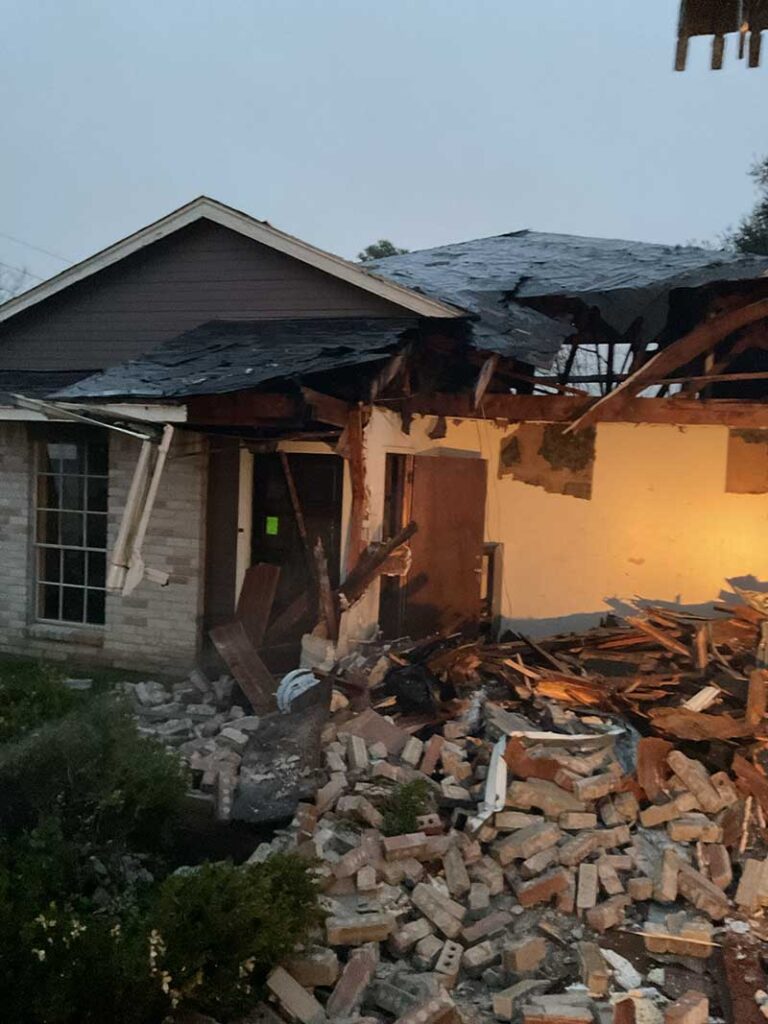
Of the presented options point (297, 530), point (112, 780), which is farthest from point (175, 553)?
point (112, 780)

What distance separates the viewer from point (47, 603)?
9.68 metres

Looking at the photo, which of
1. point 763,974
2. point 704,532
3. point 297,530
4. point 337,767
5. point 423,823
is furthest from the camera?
point 704,532

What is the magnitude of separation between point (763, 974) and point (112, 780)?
12.4 feet

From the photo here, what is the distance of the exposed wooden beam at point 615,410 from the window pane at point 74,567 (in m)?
4.19

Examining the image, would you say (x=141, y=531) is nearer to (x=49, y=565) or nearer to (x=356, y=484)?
(x=356, y=484)

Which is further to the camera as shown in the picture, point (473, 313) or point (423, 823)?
point (473, 313)

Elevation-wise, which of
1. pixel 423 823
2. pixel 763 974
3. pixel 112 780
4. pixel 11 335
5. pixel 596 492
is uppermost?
pixel 11 335

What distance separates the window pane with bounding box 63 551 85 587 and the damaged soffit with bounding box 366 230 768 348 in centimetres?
475

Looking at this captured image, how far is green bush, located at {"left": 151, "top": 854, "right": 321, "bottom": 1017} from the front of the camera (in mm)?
3516

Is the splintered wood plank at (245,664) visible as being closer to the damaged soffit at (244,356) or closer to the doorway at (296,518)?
the doorway at (296,518)

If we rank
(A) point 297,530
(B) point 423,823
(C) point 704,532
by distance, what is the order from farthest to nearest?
(C) point 704,532
(A) point 297,530
(B) point 423,823

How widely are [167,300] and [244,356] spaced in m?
2.43

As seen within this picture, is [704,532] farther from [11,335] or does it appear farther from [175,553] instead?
[11,335]

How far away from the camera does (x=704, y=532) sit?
A: 9992 millimetres
